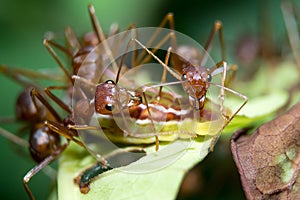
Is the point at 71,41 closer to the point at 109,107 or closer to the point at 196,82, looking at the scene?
the point at 109,107

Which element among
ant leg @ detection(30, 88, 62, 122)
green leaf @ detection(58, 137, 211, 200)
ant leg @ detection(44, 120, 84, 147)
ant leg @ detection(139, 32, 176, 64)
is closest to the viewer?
green leaf @ detection(58, 137, 211, 200)

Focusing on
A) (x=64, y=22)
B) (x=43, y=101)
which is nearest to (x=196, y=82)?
(x=43, y=101)

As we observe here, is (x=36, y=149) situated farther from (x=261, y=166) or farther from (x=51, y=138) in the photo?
(x=261, y=166)

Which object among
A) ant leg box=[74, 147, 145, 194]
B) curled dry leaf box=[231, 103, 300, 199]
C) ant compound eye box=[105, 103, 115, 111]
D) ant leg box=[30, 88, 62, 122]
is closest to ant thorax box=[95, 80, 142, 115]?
ant compound eye box=[105, 103, 115, 111]

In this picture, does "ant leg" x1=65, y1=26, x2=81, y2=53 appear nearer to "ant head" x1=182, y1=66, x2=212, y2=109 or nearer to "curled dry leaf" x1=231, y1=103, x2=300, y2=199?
"ant head" x1=182, y1=66, x2=212, y2=109

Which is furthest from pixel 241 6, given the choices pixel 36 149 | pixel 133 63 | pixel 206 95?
pixel 36 149
